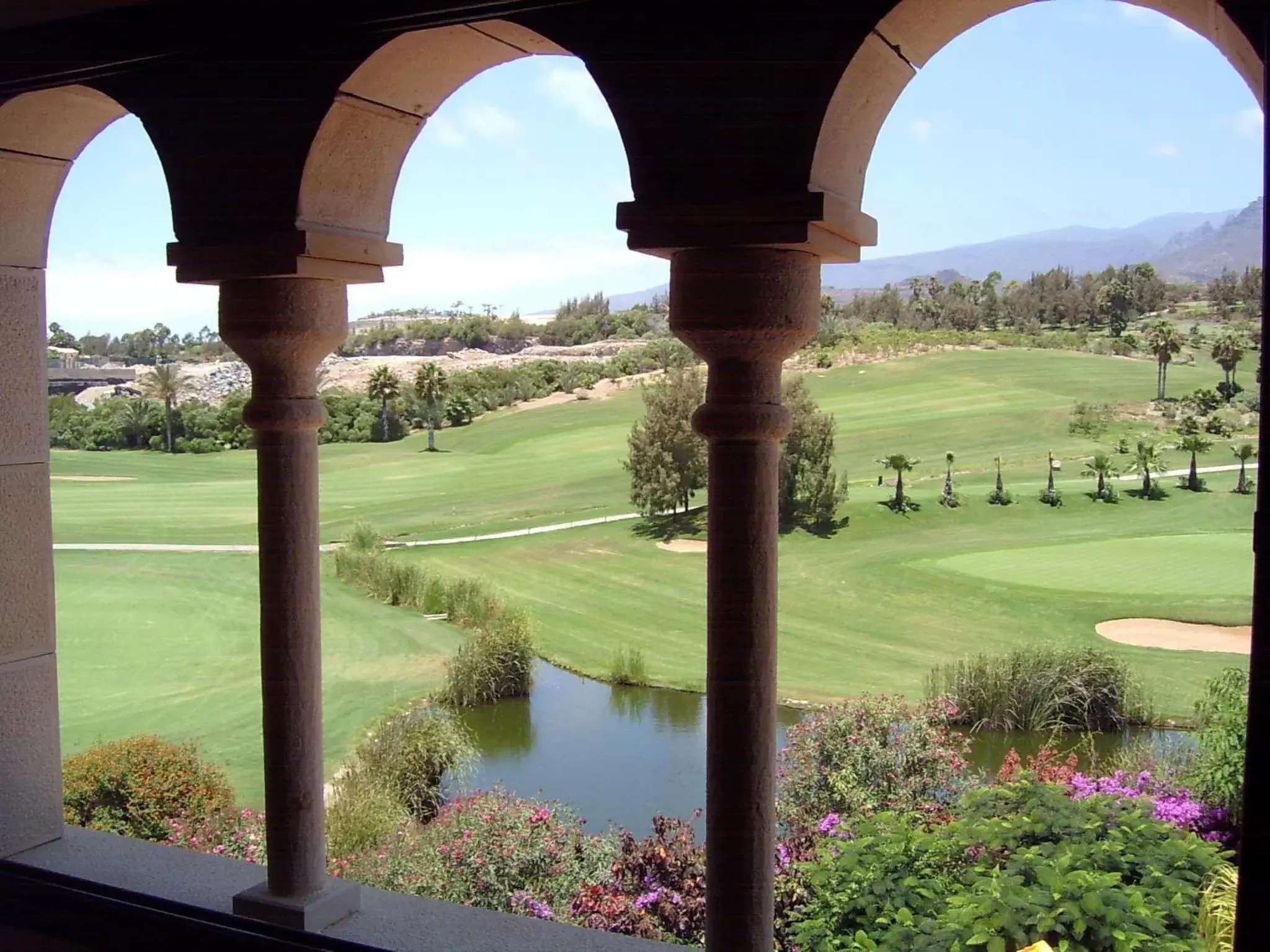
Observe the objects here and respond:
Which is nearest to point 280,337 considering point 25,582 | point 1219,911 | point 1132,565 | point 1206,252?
point 25,582

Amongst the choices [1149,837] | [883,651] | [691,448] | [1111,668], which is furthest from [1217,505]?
[1149,837]

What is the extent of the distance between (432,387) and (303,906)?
32.4m

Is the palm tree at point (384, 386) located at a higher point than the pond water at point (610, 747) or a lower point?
higher

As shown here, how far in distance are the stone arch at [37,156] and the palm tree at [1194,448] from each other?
111ft

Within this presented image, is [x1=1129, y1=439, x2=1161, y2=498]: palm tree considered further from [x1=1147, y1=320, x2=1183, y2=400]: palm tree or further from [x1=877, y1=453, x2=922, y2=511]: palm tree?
[x1=877, y1=453, x2=922, y2=511]: palm tree

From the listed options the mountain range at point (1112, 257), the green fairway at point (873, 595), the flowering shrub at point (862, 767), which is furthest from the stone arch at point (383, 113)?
the green fairway at point (873, 595)

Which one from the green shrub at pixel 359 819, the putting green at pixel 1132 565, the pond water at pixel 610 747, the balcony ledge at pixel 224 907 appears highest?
the balcony ledge at pixel 224 907

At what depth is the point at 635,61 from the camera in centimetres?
262

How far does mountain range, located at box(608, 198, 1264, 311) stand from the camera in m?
38.4

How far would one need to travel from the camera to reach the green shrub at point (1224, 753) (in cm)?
923

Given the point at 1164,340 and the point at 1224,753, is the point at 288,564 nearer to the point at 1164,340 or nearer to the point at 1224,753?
the point at 1224,753

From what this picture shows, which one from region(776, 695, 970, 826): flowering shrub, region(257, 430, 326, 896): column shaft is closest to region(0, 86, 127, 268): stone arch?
region(257, 430, 326, 896): column shaft

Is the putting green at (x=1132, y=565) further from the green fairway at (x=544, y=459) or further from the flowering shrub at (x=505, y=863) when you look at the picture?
the flowering shrub at (x=505, y=863)

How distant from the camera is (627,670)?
2586 centimetres
